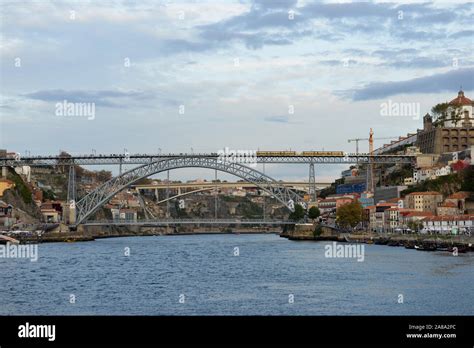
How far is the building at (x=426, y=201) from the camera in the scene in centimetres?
6581

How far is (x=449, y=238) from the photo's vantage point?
47.7 m

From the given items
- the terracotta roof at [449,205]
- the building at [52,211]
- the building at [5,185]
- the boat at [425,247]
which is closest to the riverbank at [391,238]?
the boat at [425,247]

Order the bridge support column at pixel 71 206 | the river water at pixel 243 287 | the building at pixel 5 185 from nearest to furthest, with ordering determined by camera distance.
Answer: the river water at pixel 243 287
the bridge support column at pixel 71 206
the building at pixel 5 185

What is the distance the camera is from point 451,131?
81312mm

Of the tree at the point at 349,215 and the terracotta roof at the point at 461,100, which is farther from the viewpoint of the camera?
the terracotta roof at the point at 461,100

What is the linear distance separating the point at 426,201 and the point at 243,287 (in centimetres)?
4445

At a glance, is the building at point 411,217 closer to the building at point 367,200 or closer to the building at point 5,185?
the building at point 367,200

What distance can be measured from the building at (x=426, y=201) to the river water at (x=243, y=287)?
2983 centimetres

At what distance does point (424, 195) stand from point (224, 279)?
42172 millimetres

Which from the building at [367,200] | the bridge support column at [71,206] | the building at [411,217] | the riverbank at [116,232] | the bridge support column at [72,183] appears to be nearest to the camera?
the building at [411,217]

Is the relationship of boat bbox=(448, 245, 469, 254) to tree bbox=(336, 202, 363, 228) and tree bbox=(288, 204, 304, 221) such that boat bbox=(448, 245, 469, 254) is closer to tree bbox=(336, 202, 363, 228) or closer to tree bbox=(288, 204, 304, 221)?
tree bbox=(336, 202, 363, 228)

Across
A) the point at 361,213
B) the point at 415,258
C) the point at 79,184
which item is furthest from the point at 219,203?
→ the point at 415,258

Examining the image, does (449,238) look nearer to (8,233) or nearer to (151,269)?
(151,269)

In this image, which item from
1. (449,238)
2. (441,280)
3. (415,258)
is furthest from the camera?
(449,238)
